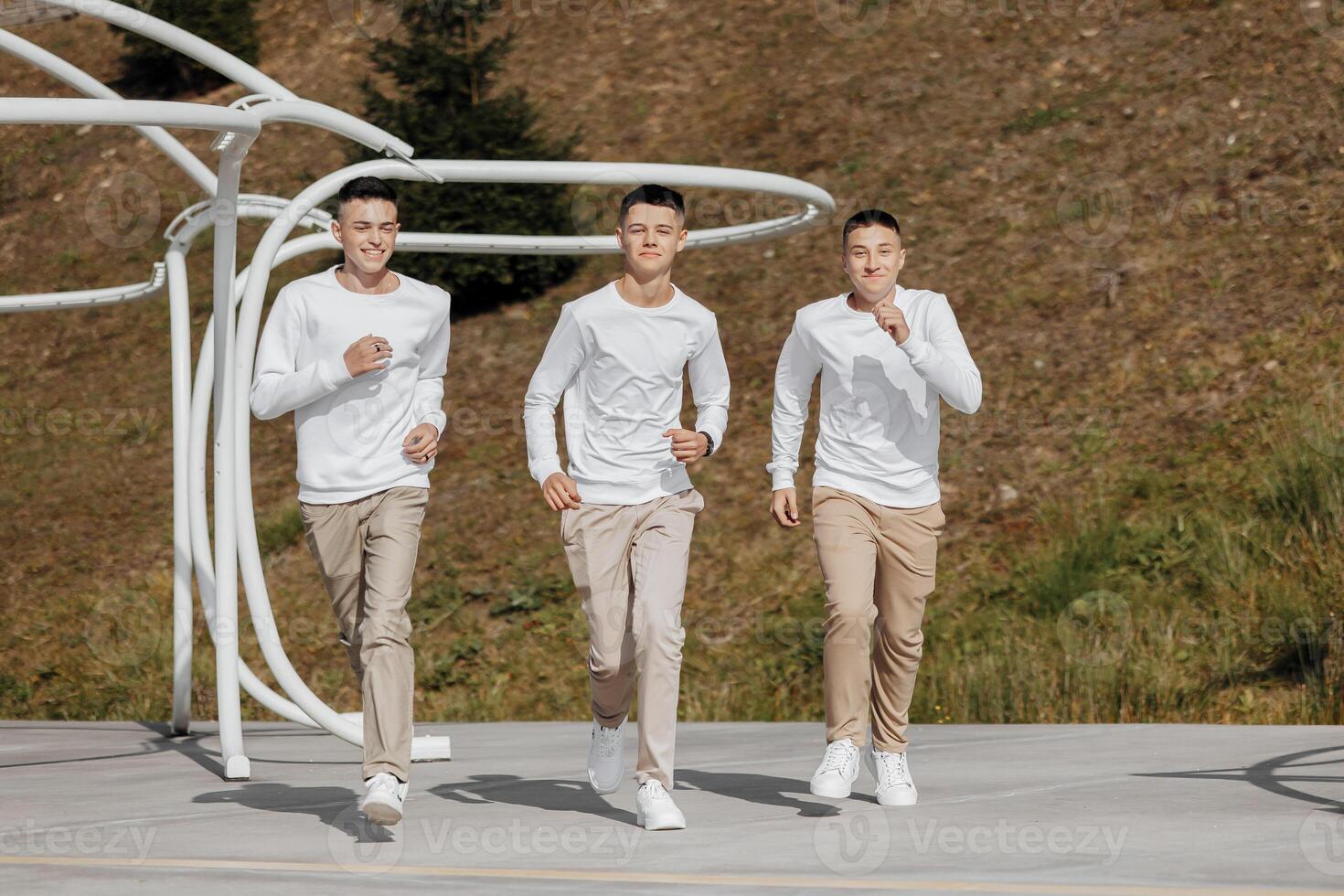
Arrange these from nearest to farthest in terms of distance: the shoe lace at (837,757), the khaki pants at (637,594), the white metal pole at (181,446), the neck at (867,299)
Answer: the khaki pants at (637,594) < the shoe lace at (837,757) < the neck at (867,299) < the white metal pole at (181,446)

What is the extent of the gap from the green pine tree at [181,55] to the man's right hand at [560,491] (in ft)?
72.2

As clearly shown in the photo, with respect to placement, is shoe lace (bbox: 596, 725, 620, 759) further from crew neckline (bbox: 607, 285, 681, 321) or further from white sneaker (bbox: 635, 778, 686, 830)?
crew neckline (bbox: 607, 285, 681, 321)

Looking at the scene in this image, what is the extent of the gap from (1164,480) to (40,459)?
1378 cm

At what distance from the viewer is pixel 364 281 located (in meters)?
5.71

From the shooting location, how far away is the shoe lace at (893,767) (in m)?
5.70

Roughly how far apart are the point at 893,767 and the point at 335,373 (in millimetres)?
2416

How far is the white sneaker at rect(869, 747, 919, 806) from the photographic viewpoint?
5652mm

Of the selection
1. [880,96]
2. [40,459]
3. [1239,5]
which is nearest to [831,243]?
[880,96]

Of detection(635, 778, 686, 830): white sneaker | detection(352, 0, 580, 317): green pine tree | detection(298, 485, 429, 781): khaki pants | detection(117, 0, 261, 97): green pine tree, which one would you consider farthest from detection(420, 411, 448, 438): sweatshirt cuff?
detection(117, 0, 261, 97): green pine tree

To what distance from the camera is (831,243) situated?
19734mm

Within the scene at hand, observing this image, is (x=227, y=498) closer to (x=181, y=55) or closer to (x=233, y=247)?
(x=233, y=247)

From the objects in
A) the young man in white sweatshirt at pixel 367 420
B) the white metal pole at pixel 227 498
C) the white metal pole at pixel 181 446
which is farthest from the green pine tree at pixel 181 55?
the young man in white sweatshirt at pixel 367 420

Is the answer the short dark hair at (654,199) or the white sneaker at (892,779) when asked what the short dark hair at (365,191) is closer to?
the short dark hair at (654,199)

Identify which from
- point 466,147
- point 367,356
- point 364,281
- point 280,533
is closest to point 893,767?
point 367,356
